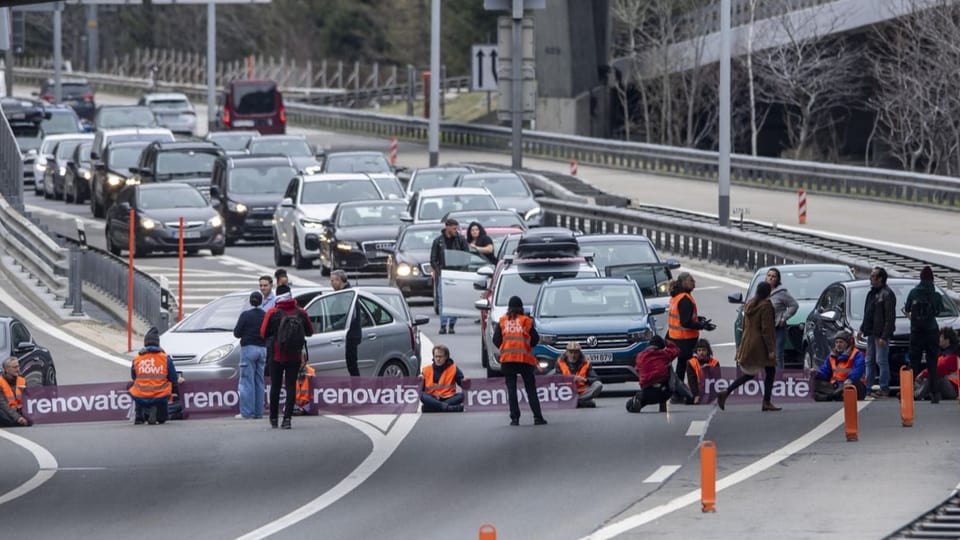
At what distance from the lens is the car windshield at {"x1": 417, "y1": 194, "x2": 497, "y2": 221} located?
38.9 meters

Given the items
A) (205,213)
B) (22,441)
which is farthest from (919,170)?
(22,441)

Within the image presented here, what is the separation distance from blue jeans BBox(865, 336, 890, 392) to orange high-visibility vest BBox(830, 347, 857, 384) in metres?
0.19

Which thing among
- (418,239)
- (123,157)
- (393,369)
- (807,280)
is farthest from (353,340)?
(123,157)

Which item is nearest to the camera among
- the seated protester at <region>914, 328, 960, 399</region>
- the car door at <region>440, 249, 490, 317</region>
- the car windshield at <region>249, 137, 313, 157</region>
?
the seated protester at <region>914, 328, 960, 399</region>

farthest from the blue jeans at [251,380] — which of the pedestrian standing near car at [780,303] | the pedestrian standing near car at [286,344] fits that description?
the pedestrian standing near car at [780,303]

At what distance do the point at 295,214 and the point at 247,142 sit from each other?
1701cm

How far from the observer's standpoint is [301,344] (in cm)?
2173

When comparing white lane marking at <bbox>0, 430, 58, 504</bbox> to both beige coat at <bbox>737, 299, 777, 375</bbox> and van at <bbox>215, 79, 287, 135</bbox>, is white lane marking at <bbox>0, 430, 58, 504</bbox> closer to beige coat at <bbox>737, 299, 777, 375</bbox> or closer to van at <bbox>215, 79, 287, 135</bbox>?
beige coat at <bbox>737, 299, 777, 375</bbox>

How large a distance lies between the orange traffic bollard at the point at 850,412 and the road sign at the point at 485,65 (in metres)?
33.8

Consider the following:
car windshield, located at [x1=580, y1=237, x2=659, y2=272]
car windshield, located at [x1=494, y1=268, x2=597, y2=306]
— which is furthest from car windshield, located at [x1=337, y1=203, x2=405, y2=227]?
car windshield, located at [x1=494, y1=268, x2=597, y2=306]

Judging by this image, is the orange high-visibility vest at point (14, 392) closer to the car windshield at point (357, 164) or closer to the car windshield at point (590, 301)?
the car windshield at point (590, 301)

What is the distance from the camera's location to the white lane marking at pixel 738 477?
623 inches

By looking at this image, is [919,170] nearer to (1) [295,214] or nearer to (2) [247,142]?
(2) [247,142]

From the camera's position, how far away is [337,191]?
135 feet
